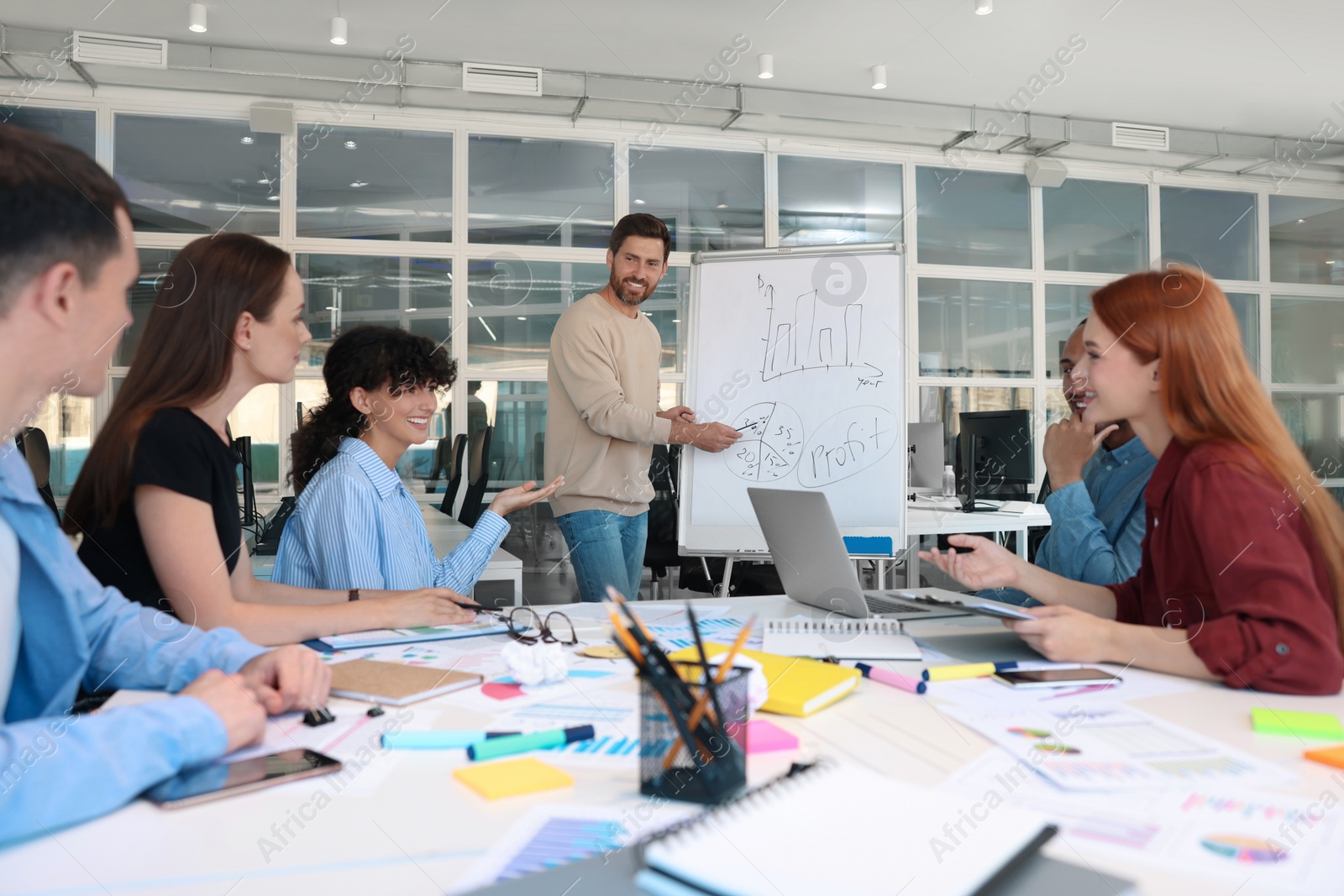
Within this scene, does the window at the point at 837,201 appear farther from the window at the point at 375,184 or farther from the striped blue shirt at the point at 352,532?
the striped blue shirt at the point at 352,532

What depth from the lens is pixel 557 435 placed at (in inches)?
122

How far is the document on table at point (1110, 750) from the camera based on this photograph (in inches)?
37.2

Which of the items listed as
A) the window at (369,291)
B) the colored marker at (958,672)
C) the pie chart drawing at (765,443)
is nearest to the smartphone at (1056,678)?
the colored marker at (958,672)

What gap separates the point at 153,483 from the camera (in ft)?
4.68

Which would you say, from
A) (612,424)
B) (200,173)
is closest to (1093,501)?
(612,424)

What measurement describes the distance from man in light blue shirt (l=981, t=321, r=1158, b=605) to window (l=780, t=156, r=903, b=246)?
491 cm

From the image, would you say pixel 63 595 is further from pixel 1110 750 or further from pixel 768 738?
pixel 1110 750

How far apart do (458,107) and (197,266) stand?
504 centimetres

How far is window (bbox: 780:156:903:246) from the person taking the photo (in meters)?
6.96

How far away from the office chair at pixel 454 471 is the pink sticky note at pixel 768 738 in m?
4.73

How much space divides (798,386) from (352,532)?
5.17 ft

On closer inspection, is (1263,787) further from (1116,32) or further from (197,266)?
(1116,32)

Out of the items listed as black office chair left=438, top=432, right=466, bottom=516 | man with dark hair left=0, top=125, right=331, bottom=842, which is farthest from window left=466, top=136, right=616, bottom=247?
man with dark hair left=0, top=125, right=331, bottom=842

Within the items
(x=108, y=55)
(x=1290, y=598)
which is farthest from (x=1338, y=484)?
(x=108, y=55)
